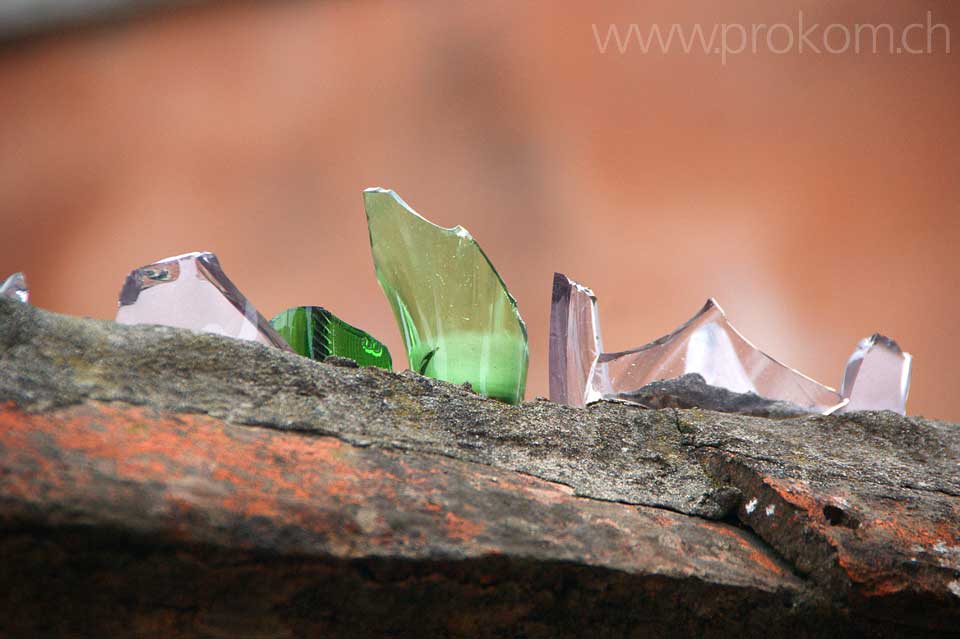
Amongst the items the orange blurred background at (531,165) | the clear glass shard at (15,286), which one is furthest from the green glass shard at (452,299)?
the orange blurred background at (531,165)

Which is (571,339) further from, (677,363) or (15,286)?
(15,286)

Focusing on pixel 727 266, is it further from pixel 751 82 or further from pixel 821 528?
pixel 821 528

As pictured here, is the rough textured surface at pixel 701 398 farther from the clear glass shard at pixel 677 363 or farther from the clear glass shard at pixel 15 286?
the clear glass shard at pixel 15 286

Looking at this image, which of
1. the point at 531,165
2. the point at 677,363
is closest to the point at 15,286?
the point at 677,363

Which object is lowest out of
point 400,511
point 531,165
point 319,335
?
point 400,511

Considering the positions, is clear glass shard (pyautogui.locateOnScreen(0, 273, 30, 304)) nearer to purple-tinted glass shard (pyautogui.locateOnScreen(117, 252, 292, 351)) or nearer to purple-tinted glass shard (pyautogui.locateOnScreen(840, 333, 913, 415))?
purple-tinted glass shard (pyautogui.locateOnScreen(117, 252, 292, 351))

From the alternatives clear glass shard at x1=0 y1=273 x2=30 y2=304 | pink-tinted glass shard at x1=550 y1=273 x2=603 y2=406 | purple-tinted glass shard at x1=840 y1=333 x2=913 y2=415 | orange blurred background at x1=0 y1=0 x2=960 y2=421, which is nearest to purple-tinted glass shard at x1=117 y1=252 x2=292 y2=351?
clear glass shard at x1=0 y1=273 x2=30 y2=304
